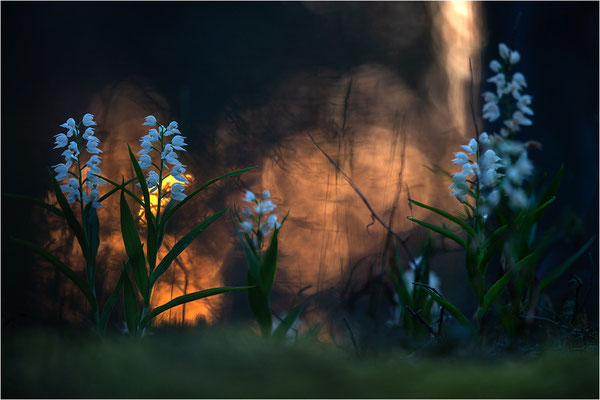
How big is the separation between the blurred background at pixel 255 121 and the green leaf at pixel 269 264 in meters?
0.24

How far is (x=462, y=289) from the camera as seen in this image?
1.68m

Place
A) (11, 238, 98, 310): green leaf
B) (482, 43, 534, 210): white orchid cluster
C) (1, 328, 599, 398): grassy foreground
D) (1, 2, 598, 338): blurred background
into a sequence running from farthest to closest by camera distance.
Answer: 1. (482, 43, 534, 210): white orchid cluster
2. (1, 2, 598, 338): blurred background
3. (11, 238, 98, 310): green leaf
4. (1, 328, 599, 398): grassy foreground

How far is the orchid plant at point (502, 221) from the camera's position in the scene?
1.28 meters

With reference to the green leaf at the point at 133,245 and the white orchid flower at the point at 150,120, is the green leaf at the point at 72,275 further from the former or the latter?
the white orchid flower at the point at 150,120

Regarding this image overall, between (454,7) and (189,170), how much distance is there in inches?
45.0

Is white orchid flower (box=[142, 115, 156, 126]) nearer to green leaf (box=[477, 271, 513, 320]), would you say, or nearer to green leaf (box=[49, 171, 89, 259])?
green leaf (box=[49, 171, 89, 259])

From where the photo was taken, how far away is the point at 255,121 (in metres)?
1.54

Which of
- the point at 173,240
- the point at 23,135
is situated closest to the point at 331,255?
the point at 173,240

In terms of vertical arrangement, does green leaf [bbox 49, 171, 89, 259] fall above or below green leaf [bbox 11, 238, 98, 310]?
above

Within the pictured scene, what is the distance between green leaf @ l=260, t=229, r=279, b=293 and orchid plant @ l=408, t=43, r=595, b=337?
14.1 inches

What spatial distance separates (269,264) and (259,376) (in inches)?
18.5

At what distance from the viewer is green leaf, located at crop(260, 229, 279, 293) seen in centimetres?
124

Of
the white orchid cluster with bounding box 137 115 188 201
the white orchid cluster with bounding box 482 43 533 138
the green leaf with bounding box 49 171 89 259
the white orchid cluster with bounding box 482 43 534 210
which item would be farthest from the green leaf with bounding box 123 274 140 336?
the white orchid cluster with bounding box 482 43 533 138

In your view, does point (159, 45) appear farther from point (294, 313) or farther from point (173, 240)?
point (294, 313)
